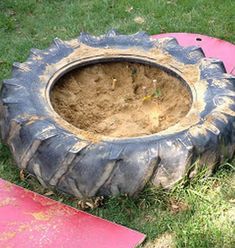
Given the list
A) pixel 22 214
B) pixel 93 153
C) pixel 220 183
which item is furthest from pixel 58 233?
pixel 220 183

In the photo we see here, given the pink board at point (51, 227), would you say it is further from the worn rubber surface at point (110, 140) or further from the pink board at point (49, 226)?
the worn rubber surface at point (110, 140)

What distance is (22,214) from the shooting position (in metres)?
3.38

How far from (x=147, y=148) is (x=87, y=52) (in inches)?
45.9

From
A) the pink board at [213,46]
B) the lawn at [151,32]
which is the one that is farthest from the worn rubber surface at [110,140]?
the pink board at [213,46]

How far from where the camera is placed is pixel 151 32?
5.48 m

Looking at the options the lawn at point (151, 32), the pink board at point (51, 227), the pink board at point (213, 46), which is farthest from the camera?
the pink board at point (213, 46)

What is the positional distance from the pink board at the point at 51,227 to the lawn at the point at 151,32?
0.10 metres

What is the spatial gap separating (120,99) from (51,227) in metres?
1.26

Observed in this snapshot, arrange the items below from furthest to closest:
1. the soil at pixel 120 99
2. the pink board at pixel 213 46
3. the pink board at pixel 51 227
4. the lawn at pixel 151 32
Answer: the pink board at pixel 213 46 < the soil at pixel 120 99 < the lawn at pixel 151 32 < the pink board at pixel 51 227

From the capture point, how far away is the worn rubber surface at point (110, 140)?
3258 millimetres

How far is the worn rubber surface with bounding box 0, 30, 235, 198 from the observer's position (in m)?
3.26

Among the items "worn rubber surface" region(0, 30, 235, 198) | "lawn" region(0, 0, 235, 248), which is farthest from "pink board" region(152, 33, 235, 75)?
"worn rubber surface" region(0, 30, 235, 198)

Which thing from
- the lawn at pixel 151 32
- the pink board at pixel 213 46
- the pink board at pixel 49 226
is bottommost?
the pink board at pixel 49 226

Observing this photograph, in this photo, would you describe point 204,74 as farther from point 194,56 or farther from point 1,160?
point 1,160
